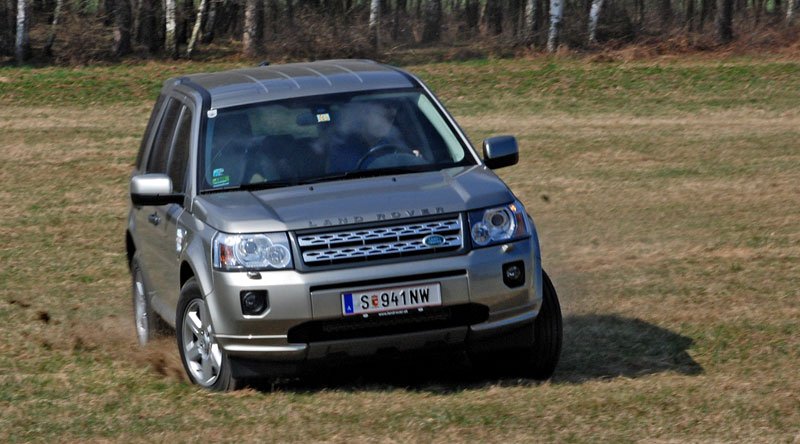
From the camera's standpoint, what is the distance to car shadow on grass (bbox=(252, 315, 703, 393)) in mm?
7176

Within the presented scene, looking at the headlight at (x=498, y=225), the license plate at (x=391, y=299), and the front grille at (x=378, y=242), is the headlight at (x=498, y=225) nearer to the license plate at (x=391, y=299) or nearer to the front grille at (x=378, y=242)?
the front grille at (x=378, y=242)

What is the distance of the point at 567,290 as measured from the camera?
10328mm

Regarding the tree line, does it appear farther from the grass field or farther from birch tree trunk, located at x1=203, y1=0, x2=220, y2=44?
the grass field

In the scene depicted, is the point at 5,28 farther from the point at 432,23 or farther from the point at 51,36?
the point at 432,23

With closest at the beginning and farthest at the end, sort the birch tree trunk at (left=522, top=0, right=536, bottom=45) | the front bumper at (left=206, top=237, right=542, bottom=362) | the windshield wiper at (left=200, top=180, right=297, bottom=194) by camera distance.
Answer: the front bumper at (left=206, top=237, right=542, bottom=362), the windshield wiper at (left=200, top=180, right=297, bottom=194), the birch tree trunk at (left=522, top=0, right=536, bottom=45)

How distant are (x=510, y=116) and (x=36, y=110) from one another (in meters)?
8.43

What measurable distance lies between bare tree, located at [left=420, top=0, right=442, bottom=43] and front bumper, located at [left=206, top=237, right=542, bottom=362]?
2971 cm

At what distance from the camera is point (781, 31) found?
102ft

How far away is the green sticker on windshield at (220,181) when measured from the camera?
7.44 meters

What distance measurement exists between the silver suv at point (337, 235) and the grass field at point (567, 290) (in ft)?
0.94

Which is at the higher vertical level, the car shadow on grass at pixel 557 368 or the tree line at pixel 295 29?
the car shadow on grass at pixel 557 368

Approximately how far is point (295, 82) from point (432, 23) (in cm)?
3057

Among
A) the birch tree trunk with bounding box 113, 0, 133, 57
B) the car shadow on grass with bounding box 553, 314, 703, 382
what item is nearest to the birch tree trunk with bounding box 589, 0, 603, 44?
the birch tree trunk with bounding box 113, 0, 133, 57

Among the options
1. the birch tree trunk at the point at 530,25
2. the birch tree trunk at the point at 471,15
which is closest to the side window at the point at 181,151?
the birch tree trunk at the point at 530,25
